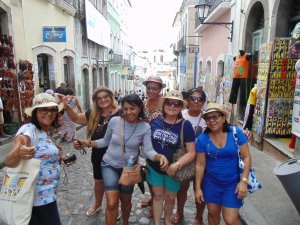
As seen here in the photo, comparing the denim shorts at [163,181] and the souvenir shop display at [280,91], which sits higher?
the souvenir shop display at [280,91]

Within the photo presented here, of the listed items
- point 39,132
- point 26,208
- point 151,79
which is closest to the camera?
point 26,208

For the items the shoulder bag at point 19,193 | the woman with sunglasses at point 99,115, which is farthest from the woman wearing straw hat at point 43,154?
the woman with sunglasses at point 99,115

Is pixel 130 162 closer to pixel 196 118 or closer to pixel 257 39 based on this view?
pixel 196 118

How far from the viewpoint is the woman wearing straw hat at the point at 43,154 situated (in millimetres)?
2277

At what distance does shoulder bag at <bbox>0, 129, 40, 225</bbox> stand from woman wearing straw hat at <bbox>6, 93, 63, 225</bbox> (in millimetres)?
121

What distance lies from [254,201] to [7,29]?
7521 mm

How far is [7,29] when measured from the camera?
25.5 feet

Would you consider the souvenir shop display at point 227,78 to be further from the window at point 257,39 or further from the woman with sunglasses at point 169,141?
the woman with sunglasses at point 169,141

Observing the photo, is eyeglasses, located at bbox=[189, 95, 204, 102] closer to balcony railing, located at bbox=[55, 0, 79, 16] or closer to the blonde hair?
A: the blonde hair

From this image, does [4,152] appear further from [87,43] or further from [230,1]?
[87,43]

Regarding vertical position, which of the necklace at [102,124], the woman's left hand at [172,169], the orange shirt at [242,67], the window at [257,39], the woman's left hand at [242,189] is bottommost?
the woman's left hand at [242,189]

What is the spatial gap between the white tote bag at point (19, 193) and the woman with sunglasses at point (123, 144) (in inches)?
36.0

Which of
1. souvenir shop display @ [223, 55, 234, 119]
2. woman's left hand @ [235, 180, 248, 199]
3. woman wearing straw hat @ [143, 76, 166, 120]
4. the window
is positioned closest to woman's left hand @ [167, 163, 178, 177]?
woman's left hand @ [235, 180, 248, 199]

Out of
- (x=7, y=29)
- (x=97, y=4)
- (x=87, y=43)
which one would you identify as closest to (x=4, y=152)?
(x=7, y=29)
